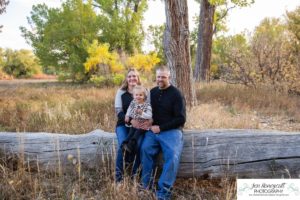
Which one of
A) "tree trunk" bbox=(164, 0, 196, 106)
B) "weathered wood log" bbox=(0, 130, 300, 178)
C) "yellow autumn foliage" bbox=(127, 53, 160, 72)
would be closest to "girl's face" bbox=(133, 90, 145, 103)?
"weathered wood log" bbox=(0, 130, 300, 178)

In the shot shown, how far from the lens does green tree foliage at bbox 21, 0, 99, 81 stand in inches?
740

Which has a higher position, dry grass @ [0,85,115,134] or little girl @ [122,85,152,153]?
little girl @ [122,85,152,153]

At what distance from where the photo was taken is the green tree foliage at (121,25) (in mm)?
19500

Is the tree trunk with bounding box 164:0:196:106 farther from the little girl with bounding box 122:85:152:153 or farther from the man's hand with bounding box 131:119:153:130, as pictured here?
the man's hand with bounding box 131:119:153:130

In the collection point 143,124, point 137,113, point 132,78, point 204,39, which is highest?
point 204,39

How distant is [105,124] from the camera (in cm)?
634

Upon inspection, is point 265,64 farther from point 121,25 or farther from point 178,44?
point 121,25

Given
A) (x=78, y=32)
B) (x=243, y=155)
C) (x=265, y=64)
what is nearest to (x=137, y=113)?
(x=243, y=155)

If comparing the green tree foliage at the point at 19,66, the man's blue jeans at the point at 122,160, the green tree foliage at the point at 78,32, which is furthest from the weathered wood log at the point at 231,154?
the green tree foliage at the point at 19,66

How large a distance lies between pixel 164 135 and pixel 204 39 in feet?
36.0

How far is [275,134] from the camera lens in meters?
4.20

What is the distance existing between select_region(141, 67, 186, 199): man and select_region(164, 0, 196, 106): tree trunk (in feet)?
10.0

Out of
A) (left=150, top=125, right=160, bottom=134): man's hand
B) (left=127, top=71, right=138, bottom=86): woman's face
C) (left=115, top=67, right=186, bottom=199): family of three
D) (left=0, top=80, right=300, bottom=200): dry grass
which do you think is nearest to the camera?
(left=0, top=80, right=300, bottom=200): dry grass

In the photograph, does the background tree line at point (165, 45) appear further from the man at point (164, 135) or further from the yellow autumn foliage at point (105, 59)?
the man at point (164, 135)
